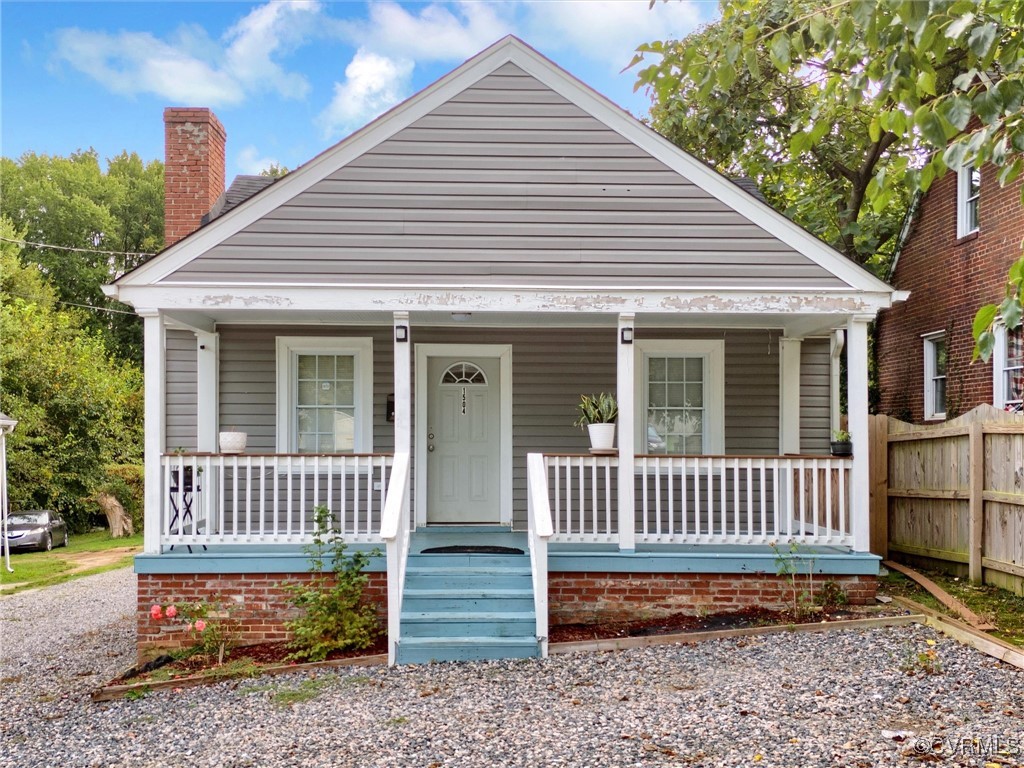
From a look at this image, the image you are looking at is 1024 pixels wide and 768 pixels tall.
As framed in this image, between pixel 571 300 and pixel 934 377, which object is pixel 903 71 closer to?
pixel 571 300

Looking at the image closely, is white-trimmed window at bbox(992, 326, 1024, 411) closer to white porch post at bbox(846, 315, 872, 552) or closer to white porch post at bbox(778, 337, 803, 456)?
white porch post at bbox(778, 337, 803, 456)

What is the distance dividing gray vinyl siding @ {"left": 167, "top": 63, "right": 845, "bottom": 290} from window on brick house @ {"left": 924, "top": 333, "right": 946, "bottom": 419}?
6.62 metres

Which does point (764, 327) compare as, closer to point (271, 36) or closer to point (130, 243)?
point (271, 36)

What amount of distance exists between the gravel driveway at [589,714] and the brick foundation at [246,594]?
98 centimetres

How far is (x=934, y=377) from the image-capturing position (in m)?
13.6

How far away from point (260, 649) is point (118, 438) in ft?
60.8

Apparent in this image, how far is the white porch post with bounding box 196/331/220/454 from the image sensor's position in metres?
9.49

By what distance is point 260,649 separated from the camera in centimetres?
743

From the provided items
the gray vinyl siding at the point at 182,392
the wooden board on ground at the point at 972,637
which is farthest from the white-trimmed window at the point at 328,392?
the wooden board on ground at the point at 972,637

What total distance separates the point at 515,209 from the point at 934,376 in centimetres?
864

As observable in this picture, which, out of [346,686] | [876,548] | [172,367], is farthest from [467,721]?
[876,548]

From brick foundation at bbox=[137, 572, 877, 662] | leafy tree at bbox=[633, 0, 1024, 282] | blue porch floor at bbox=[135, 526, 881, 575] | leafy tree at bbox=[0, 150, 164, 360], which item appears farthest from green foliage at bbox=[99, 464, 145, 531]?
leafy tree at bbox=[633, 0, 1024, 282]

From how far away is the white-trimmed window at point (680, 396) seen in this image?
9867 millimetres

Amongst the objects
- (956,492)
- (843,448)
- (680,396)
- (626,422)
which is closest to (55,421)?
(680,396)
